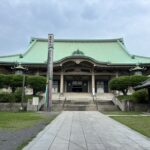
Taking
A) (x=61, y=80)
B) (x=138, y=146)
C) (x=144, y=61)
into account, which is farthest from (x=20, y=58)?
(x=138, y=146)

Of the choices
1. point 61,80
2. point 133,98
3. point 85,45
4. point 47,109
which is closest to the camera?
point 47,109

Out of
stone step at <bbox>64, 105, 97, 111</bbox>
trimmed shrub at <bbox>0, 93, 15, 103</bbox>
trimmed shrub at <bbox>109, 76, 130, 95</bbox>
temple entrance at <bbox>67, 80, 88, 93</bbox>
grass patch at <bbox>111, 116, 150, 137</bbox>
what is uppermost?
temple entrance at <bbox>67, 80, 88, 93</bbox>

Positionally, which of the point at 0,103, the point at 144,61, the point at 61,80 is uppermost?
the point at 144,61

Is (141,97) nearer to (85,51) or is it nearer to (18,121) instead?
(18,121)

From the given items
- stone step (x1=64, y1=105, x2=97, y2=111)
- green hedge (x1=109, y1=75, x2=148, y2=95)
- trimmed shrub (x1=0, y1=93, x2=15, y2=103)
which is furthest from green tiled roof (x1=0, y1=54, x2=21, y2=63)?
green hedge (x1=109, y1=75, x2=148, y2=95)

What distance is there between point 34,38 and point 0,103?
86.8ft

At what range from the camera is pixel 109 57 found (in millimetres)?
46531

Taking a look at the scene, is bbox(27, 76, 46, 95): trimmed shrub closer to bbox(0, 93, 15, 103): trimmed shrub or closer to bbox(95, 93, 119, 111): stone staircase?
bbox(0, 93, 15, 103): trimmed shrub

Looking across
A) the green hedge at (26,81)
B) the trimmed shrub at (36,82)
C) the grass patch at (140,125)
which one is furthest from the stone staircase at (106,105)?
the grass patch at (140,125)

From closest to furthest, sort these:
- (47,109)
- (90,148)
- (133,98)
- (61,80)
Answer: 1. (90,148)
2. (47,109)
3. (133,98)
4. (61,80)

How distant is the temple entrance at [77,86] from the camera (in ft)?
149

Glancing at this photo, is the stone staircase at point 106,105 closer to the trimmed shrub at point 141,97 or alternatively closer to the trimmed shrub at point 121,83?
the trimmed shrub at point 121,83

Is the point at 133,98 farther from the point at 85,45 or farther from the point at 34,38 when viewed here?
the point at 34,38

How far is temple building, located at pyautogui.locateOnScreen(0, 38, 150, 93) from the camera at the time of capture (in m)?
41.5
